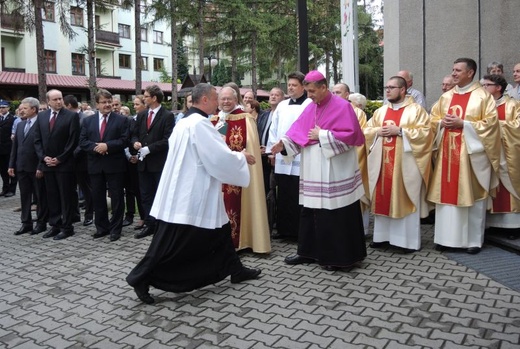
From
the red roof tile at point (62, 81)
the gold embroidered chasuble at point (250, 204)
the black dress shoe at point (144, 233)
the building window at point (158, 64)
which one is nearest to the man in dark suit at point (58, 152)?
the black dress shoe at point (144, 233)

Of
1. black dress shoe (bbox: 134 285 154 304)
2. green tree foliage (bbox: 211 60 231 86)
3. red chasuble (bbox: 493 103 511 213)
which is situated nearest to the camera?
black dress shoe (bbox: 134 285 154 304)

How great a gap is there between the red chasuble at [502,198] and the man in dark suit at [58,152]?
227 inches

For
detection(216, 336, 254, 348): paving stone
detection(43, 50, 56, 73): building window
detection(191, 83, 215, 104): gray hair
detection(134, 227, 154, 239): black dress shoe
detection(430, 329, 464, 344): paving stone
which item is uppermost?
detection(43, 50, 56, 73): building window

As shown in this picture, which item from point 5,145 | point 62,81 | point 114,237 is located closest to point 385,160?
point 114,237

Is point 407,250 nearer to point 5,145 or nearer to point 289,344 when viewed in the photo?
point 289,344

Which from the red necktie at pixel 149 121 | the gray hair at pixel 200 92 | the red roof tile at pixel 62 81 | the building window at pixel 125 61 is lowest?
the red necktie at pixel 149 121

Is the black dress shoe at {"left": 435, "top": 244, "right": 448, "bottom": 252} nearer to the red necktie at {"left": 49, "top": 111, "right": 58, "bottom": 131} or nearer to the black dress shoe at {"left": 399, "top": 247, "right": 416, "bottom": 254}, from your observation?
the black dress shoe at {"left": 399, "top": 247, "right": 416, "bottom": 254}

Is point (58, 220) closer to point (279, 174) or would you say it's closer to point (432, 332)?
point (279, 174)

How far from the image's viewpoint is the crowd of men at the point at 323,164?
5379 mm

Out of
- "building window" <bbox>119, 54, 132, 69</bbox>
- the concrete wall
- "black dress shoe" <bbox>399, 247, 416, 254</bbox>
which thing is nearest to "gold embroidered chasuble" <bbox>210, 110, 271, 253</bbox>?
"black dress shoe" <bbox>399, 247, 416, 254</bbox>

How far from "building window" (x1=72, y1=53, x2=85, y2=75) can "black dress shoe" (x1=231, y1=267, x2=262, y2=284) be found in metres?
42.0

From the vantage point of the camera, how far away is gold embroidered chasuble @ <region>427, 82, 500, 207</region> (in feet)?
19.2

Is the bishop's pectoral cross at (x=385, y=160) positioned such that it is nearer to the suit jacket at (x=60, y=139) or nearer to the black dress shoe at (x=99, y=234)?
the black dress shoe at (x=99, y=234)

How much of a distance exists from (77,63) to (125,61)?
6967mm
